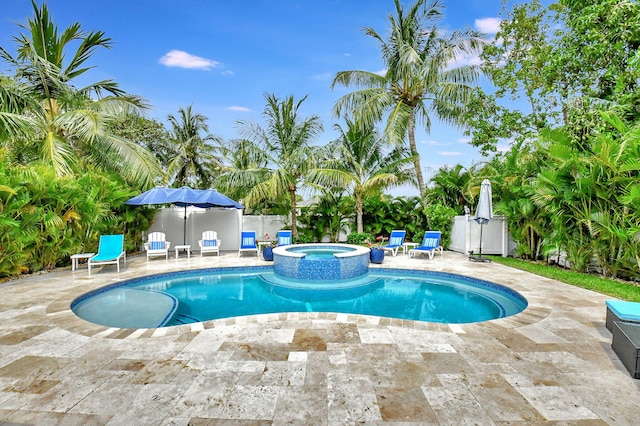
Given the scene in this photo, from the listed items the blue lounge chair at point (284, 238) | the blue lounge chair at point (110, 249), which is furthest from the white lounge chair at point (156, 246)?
the blue lounge chair at point (284, 238)

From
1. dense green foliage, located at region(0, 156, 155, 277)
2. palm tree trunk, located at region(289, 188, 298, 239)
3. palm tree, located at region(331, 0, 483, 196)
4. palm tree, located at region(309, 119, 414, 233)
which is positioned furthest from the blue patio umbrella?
palm tree, located at region(331, 0, 483, 196)

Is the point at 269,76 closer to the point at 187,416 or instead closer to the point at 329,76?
the point at 329,76

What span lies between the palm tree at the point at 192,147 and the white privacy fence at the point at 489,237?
725 inches

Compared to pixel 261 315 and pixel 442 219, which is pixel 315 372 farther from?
pixel 442 219

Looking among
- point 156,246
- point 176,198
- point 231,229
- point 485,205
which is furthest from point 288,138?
point 485,205

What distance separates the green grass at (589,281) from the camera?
21.1 ft

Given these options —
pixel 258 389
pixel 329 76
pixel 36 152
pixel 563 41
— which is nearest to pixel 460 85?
pixel 563 41

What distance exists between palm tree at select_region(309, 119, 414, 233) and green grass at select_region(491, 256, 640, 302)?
19.2 feet

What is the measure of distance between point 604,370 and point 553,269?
23.8ft

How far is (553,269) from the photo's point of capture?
30.7ft

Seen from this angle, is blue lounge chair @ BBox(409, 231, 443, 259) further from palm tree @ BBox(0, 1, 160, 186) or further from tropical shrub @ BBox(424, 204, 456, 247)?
palm tree @ BBox(0, 1, 160, 186)

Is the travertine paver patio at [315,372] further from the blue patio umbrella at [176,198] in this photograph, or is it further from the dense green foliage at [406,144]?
the blue patio umbrella at [176,198]

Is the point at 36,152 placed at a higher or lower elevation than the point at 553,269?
higher

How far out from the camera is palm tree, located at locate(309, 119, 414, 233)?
13477mm
